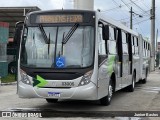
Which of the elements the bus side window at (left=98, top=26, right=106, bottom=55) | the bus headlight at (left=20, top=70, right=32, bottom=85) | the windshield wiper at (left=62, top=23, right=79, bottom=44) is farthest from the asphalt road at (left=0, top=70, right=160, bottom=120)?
the windshield wiper at (left=62, top=23, right=79, bottom=44)

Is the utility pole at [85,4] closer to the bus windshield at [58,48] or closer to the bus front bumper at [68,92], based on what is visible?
the bus windshield at [58,48]

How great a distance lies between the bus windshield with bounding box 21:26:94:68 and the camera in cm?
1192

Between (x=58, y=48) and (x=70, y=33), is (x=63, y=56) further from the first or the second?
(x=70, y=33)

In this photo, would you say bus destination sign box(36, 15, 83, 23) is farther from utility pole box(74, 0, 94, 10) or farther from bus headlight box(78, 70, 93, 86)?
utility pole box(74, 0, 94, 10)

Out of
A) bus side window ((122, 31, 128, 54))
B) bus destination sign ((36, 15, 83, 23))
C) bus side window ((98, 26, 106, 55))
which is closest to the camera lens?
bus destination sign ((36, 15, 83, 23))

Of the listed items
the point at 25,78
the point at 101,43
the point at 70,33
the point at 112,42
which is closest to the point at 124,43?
the point at 112,42

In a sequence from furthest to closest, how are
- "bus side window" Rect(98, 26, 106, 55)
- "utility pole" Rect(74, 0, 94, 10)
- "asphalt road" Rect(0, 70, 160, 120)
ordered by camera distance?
"utility pole" Rect(74, 0, 94, 10)
"bus side window" Rect(98, 26, 106, 55)
"asphalt road" Rect(0, 70, 160, 120)

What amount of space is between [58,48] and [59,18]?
90 cm

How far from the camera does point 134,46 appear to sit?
771 inches

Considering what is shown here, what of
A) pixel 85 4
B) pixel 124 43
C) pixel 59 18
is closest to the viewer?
pixel 59 18

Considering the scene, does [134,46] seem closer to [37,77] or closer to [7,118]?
[37,77]

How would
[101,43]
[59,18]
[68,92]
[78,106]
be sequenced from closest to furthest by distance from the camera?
[68,92], [59,18], [101,43], [78,106]

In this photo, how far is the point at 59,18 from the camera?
1230 cm

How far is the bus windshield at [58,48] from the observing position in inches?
469
